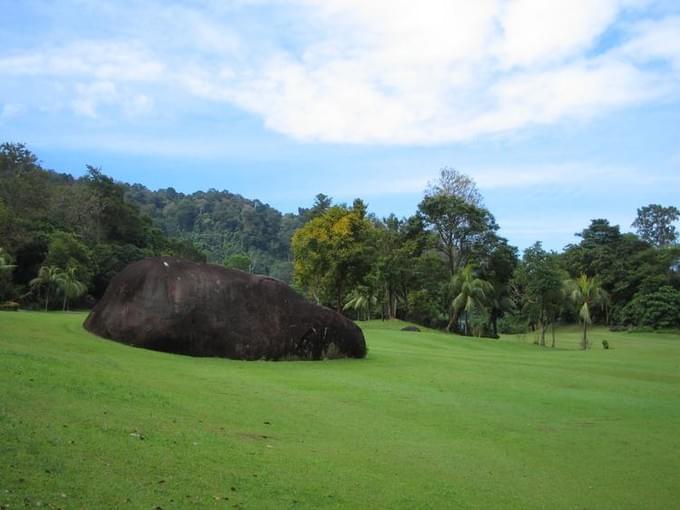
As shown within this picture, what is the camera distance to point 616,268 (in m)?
75.5

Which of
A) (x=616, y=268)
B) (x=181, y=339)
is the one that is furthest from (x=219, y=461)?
(x=616, y=268)

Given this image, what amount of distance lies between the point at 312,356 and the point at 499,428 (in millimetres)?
10091

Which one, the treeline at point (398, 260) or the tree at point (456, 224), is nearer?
the treeline at point (398, 260)

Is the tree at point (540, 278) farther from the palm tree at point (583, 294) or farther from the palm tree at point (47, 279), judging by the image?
the palm tree at point (47, 279)

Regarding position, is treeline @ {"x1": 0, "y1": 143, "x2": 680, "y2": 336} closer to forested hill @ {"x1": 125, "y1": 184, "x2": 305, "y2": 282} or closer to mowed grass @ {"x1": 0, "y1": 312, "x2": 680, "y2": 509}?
mowed grass @ {"x1": 0, "y1": 312, "x2": 680, "y2": 509}

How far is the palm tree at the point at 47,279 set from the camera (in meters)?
51.6

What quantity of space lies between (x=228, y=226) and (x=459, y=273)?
114433 millimetres

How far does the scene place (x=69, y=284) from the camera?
169 ft

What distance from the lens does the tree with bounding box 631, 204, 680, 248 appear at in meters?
101

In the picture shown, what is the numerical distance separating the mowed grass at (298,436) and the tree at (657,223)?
93.5 meters

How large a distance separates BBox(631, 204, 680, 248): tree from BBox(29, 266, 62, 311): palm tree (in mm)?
87966

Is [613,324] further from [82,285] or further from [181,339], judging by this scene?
[181,339]

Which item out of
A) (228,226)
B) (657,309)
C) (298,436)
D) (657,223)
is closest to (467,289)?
(657,309)

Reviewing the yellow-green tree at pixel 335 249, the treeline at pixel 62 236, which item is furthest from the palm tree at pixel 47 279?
the yellow-green tree at pixel 335 249
